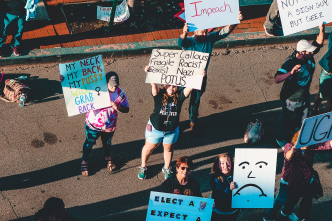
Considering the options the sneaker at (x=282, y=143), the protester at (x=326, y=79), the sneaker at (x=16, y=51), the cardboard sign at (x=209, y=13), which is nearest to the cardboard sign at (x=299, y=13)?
the cardboard sign at (x=209, y=13)

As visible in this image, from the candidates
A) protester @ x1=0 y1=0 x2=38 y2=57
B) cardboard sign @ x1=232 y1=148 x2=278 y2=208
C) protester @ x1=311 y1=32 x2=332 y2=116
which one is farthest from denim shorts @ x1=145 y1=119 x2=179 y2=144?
protester @ x1=0 y1=0 x2=38 y2=57

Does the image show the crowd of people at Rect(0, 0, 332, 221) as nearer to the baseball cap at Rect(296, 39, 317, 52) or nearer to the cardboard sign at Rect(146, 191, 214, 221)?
the baseball cap at Rect(296, 39, 317, 52)

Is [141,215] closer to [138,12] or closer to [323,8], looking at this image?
[323,8]

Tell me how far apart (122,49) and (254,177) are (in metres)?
4.03

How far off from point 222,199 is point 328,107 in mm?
3000

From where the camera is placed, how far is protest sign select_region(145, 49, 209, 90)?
13.6 ft

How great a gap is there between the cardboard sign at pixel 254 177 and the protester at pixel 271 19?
158 inches

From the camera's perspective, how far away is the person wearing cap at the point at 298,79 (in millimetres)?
4742

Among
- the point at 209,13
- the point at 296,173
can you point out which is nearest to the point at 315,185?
the point at 296,173

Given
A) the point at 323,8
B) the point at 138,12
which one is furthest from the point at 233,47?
the point at 323,8

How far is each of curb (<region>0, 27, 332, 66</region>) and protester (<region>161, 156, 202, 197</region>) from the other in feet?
11.4

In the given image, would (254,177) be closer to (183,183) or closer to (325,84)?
(183,183)

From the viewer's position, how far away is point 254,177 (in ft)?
11.8

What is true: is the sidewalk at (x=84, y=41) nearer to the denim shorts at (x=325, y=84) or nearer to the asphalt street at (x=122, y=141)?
the asphalt street at (x=122, y=141)
